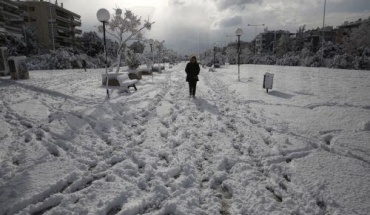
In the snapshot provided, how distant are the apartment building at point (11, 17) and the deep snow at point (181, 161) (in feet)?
161

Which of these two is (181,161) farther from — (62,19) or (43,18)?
(62,19)

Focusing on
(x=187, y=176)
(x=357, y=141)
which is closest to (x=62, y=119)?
(x=187, y=176)

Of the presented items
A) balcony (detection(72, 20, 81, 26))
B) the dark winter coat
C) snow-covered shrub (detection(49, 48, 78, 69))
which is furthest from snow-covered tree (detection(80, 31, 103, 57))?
the dark winter coat

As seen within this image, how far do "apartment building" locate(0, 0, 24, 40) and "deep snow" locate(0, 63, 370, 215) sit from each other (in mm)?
49166

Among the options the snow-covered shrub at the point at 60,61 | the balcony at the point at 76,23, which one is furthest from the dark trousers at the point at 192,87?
the balcony at the point at 76,23

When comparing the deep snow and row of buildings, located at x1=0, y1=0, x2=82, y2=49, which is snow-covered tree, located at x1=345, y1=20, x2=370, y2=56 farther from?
row of buildings, located at x1=0, y1=0, x2=82, y2=49

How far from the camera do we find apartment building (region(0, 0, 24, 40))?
4622cm

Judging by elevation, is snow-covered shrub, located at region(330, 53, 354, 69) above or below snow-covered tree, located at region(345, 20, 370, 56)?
below

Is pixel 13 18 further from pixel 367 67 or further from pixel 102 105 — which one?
pixel 367 67

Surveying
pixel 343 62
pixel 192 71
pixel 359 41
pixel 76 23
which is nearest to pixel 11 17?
pixel 76 23

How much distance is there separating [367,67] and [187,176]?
119 feet

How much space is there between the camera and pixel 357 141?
511 centimetres

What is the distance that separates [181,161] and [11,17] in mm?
60294

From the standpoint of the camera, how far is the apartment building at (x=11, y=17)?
46.2 m
